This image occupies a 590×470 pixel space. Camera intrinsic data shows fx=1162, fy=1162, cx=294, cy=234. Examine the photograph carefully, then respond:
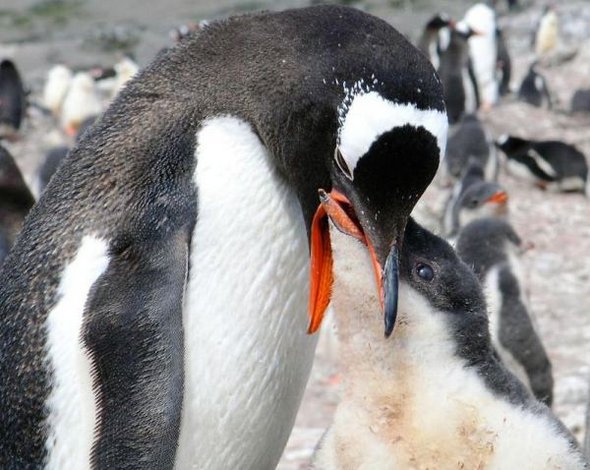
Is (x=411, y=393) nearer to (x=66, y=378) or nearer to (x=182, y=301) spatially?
(x=182, y=301)

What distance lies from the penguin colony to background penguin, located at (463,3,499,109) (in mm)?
12532

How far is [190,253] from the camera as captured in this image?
8.37ft

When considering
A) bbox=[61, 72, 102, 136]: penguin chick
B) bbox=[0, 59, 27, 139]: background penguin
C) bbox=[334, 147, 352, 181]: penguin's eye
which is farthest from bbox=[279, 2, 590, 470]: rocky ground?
bbox=[0, 59, 27, 139]: background penguin

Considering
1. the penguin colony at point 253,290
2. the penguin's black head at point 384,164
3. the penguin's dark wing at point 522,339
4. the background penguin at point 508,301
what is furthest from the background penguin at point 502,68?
the penguin's black head at point 384,164

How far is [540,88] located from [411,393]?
42.4 ft

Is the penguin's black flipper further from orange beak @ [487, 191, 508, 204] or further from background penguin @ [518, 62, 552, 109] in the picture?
background penguin @ [518, 62, 552, 109]

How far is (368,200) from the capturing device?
2254 mm

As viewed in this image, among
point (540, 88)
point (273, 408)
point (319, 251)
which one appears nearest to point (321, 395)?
point (273, 408)

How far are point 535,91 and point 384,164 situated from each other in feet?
42.7

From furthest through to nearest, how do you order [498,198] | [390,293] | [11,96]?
1. [11,96]
2. [498,198]
3. [390,293]

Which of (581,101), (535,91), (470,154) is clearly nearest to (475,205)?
(470,154)

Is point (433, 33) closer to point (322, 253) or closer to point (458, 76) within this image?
point (458, 76)

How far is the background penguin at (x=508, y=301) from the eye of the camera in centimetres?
470

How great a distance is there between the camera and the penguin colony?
7.40 ft
